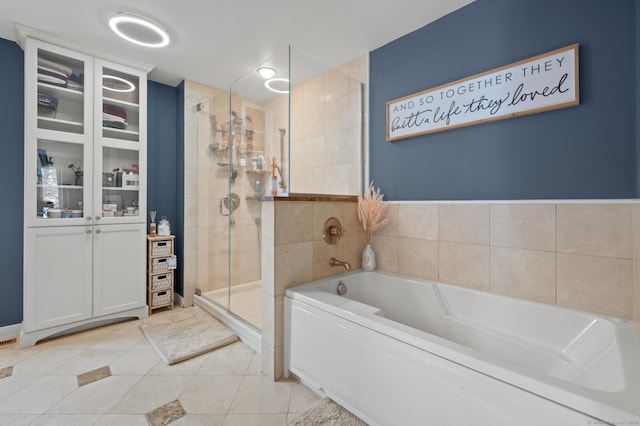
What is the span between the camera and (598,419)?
0.73m

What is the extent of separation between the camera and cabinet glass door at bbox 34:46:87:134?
2150 millimetres

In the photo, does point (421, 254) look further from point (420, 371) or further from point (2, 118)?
point (2, 118)

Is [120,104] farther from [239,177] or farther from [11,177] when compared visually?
[239,177]

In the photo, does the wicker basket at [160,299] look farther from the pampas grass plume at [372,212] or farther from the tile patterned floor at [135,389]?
the pampas grass plume at [372,212]

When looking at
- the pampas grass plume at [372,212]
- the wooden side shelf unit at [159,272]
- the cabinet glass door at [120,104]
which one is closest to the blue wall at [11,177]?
the cabinet glass door at [120,104]

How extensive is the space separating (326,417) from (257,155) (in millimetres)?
1820

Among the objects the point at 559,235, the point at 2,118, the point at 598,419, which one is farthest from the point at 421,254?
the point at 2,118

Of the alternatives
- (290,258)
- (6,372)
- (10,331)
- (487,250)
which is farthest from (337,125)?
(10,331)

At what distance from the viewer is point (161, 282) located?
276cm

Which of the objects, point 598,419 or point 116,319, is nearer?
point 598,419

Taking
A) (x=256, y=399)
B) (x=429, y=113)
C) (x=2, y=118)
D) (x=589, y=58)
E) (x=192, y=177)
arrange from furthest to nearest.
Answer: (x=192, y=177)
(x=2, y=118)
(x=429, y=113)
(x=256, y=399)
(x=589, y=58)

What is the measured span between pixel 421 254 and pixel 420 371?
1.03m

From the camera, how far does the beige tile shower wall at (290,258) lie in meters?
1.69

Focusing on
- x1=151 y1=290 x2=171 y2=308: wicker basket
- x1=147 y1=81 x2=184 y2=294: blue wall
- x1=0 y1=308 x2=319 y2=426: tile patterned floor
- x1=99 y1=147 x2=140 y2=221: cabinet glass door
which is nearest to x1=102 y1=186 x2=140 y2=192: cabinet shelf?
x1=99 y1=147 x2=140 y2=221: cabinet glass door
